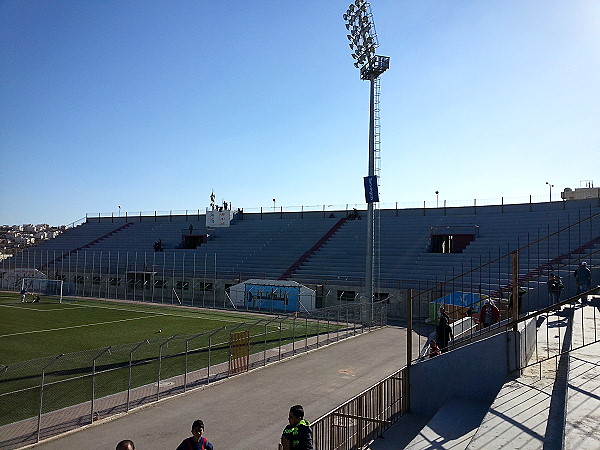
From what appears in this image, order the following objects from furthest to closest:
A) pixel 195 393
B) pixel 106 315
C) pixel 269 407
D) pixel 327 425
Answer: pixel 106 315 < pixel 195 393 < pixel 269 407 < pixel 327 425

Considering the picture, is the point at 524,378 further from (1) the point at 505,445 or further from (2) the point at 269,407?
(2) the point at 269,407

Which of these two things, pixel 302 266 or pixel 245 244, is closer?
pixel 302 266

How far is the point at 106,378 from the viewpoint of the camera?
16.4 meters

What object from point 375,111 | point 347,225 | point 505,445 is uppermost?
point 375,111

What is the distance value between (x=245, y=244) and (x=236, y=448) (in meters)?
39.4

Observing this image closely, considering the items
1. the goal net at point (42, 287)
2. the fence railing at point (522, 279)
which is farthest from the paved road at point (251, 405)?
the goal net at point (42, 287)

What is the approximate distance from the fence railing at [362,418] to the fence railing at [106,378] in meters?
5.45

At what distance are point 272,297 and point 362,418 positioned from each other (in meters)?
26.3

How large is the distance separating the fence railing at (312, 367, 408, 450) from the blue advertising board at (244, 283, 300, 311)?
2282 centimetres

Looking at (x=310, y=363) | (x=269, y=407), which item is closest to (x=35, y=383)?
(x=269, y=407)

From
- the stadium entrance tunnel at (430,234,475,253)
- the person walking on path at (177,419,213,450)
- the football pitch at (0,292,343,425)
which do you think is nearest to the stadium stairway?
the person walking on path at (177,419,213,450)

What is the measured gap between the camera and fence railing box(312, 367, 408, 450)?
9383 millimetres

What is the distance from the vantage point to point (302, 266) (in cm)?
4181

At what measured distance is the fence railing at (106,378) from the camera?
39.8 ft
